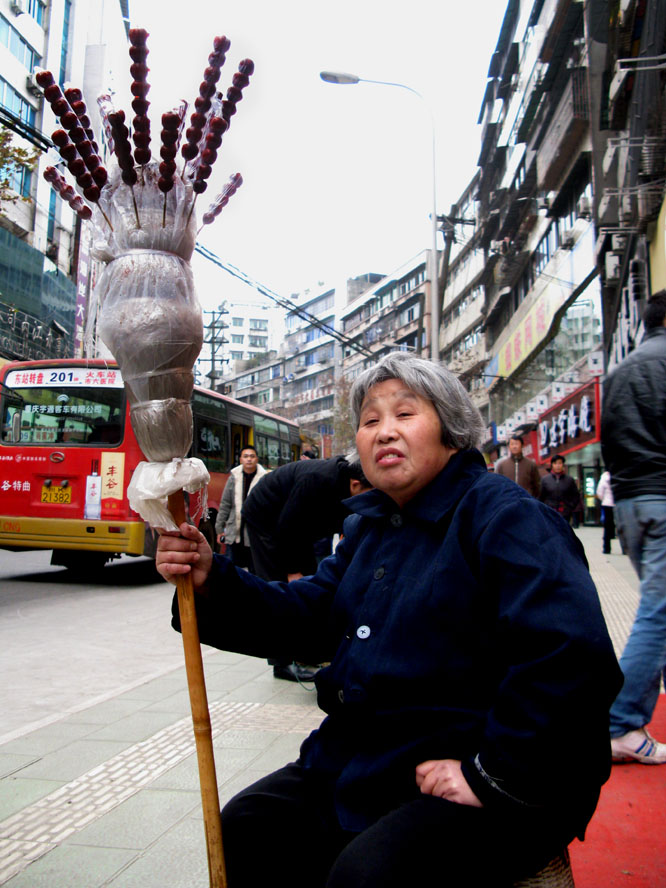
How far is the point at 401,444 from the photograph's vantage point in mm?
1831

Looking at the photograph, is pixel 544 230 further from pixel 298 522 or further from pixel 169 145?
pixel 169 145

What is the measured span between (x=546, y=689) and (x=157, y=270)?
122 cm

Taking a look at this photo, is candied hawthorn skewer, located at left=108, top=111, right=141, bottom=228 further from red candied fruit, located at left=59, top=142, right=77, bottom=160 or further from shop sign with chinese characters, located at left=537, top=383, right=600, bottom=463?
shop sign with chinese characters, located at left=537, top=383, right=600, bottom=463

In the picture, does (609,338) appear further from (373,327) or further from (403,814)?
(373,327)

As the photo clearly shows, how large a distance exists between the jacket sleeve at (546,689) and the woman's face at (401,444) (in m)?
0.38

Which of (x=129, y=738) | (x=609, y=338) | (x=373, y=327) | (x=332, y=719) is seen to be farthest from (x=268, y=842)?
(x=373, y=327)

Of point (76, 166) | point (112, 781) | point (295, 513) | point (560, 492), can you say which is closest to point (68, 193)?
point (76, 166)

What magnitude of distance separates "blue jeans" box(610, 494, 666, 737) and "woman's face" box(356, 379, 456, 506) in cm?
171

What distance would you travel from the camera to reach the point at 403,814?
145 centimetres

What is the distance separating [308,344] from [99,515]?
259ft

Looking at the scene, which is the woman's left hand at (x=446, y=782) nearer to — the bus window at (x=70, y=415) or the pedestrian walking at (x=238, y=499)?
the pedestrian walking at (x=238, y=499)

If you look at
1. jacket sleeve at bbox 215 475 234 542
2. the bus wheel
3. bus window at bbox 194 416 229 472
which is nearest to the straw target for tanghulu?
jacket sleeve at bbox 215 475 234 542

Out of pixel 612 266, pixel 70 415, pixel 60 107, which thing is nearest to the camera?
pixel 60 107

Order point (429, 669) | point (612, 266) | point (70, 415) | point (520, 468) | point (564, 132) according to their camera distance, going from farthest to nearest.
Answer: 1. point (564, 132)
2. point (612, 266)
3. point (70, 415)
4. point (520, 468)
5. point (429, 669)
